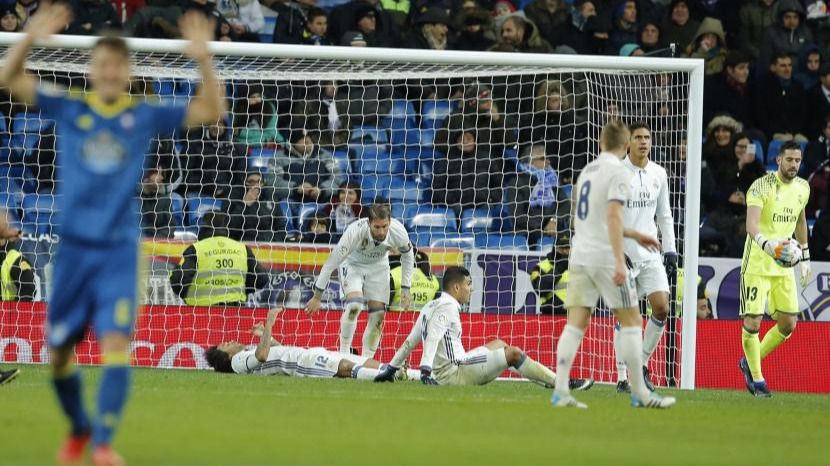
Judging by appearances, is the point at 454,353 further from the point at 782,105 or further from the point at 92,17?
the point at 782,105

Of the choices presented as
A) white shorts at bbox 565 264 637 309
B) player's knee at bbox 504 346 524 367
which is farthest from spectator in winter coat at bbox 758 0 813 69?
white shorts at bbox 565 264 637 309

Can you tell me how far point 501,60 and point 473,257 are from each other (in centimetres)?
243

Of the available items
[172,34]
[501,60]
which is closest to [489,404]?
[501,60]

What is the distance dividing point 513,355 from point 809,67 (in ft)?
34.2

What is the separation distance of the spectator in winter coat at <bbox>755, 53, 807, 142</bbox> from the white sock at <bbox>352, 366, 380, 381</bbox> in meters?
8.84

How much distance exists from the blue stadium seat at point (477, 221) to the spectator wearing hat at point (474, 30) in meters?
3.55

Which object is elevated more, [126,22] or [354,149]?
[126,22]

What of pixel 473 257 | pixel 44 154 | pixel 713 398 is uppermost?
pixel 44 154

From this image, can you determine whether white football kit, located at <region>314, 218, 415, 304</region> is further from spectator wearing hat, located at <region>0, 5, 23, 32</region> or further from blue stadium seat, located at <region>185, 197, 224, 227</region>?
spectator wearing hat, located at <region>0, 5, 23, 32</region>

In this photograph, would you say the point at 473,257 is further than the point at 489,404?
Yes

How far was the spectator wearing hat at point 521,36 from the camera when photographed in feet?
66.7

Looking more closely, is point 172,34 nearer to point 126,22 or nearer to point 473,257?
point 126,22

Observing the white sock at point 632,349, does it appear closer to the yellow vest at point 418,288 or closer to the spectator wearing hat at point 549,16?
the yellow vest at point 418,288

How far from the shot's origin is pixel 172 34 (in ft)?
63.2
